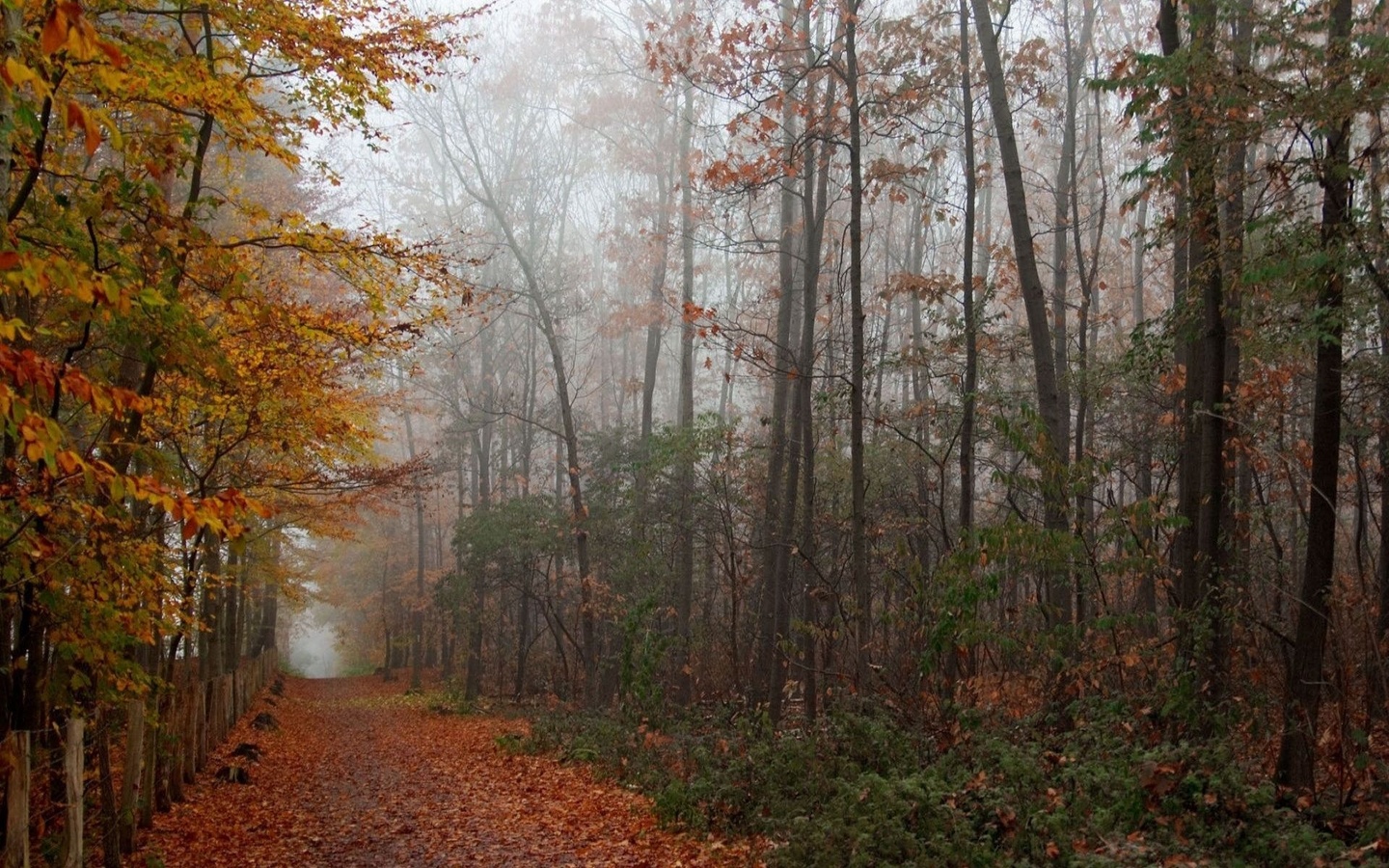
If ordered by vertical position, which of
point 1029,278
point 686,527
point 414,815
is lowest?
point 414,815

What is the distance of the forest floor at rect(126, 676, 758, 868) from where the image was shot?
7.77 m

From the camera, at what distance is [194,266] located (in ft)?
26.3

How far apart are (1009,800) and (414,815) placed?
6195 mm

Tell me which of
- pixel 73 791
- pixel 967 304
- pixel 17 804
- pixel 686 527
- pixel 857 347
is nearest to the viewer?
pixel 17 804

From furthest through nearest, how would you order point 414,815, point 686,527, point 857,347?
point 686,527, point 857,347, point 414,815

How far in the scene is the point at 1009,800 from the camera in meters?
6.30

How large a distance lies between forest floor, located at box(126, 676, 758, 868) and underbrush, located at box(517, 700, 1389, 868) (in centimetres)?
63

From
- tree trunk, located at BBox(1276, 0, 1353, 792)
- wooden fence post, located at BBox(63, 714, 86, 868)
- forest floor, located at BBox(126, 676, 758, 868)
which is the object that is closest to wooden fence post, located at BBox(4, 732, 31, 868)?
wooden fence post, located at BBox(63, 714, 86, 868)

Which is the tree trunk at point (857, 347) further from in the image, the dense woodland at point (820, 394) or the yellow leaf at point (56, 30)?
the yellow leaf at point (56, 30)

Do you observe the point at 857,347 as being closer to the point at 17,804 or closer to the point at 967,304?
the point at 967,304

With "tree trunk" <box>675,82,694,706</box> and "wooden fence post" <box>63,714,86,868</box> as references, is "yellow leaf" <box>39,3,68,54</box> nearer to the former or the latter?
"wooden fence post" <box>63,714,86,868</box>

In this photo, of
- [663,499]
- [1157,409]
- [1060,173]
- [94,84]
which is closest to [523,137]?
[663,499]

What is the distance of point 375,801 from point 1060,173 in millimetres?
14788

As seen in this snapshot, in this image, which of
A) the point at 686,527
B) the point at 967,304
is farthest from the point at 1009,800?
the point at 686,527
